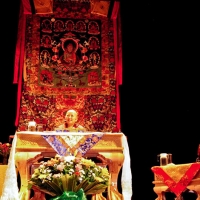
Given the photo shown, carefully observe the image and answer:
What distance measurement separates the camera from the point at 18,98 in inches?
201

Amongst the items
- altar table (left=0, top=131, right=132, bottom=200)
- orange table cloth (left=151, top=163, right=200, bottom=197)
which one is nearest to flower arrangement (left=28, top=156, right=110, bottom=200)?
altar table (left=0, top=131, right=132, bottom=200)

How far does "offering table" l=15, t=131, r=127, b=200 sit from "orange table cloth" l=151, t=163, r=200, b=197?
441mm

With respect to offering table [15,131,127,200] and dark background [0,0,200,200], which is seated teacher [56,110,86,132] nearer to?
offering table [15,131,127,200]

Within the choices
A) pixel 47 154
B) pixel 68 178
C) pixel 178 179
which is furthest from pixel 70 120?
pixel 68 178

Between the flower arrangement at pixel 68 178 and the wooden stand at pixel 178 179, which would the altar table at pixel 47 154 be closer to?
the wooden stand at pixel 178 179

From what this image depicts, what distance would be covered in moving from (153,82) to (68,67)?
1245 millimetres

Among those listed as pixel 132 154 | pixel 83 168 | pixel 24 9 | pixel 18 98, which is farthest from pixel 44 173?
pixel 24 9

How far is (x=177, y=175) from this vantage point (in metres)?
3.83

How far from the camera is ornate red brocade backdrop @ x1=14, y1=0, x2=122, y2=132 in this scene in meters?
5.25

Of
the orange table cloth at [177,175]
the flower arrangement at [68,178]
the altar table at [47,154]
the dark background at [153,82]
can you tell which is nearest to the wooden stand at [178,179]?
the orange table cloth at [177,175]

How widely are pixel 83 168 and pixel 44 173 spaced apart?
1.00 feet

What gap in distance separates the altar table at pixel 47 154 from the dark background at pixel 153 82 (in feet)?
4.41

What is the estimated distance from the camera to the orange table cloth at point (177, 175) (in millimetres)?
3699

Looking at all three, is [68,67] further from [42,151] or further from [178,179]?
[178,179]
